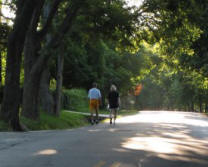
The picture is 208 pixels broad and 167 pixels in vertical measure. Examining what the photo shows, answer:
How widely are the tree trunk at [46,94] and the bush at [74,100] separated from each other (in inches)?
596

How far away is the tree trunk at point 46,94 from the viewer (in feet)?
71.9

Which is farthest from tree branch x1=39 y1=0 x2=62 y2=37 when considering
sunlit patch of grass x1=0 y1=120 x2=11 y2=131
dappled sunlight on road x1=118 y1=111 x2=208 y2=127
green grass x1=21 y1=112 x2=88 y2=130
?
dappled sunlight on road x1=118 y1=111 x2=208 y2=127

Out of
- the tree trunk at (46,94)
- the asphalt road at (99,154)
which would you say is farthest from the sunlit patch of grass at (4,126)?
the tree trunk at (46,94)

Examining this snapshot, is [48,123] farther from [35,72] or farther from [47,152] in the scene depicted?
[47,152]

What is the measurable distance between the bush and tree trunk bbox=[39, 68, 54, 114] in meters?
15.1

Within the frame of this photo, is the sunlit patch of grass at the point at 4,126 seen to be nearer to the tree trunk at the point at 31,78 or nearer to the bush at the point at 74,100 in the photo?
the tree trunk at the point at 31,78

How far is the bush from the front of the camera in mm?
38619

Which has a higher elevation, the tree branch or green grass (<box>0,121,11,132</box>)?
the tree branch

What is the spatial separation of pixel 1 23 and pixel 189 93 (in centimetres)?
5221

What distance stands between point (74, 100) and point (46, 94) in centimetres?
1786

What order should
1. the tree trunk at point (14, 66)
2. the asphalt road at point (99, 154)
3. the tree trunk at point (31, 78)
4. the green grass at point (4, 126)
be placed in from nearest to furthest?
1. the asphalt road at point (99, 154)
2. the green grass at point (4, 126)
3. the tree trunk at point (14, 66)
4. the tree trunk at point (31, 78)

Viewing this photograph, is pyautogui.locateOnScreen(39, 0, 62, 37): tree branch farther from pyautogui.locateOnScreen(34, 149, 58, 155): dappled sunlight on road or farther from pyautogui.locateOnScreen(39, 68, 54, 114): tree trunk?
pyautogui.locateOnScreen(34, 149, 58, 155): dappled sunlight on road

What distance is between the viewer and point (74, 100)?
132 feet

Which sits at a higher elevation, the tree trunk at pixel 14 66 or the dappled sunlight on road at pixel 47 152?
the tree trunk at pixel 14 66
